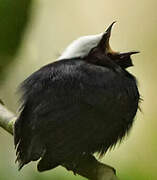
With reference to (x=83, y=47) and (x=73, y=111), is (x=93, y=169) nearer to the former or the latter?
(x=73, y=111)

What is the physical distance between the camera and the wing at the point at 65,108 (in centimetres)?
187

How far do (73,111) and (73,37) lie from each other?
1.95 metres

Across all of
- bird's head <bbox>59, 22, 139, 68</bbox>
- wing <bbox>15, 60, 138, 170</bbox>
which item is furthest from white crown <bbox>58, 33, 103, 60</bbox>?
wing <bbox>15, 60, 138, 170</bbox>

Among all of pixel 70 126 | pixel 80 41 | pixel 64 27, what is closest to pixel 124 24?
pixel 64 27

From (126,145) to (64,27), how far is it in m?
1.63

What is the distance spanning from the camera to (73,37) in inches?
149

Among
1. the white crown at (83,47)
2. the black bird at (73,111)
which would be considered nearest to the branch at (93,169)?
the black bird at (73,111)

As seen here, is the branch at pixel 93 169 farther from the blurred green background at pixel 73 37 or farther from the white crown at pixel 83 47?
the white crown at pixel 83 47

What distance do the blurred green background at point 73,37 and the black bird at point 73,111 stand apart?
0.07 m

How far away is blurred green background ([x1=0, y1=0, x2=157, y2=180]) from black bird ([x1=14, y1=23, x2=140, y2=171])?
0.24ft

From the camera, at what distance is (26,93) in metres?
2.10

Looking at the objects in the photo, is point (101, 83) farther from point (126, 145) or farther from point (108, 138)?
point (126, 145)

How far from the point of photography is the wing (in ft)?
6.12

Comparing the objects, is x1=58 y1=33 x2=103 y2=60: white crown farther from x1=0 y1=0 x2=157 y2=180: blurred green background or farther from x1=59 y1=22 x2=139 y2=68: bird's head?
x1=0 y1=0 x2=157 y2=180: blurred green background
